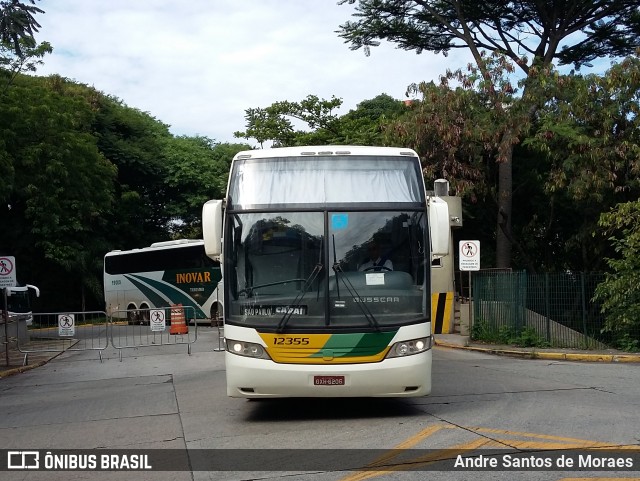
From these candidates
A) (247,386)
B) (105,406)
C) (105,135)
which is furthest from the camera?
(105,135)

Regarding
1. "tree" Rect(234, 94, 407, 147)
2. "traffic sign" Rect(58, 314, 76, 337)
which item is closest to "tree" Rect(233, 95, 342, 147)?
"tree" Rect(234, 94, 407, 147)

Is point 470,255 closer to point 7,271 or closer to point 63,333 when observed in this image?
point 7,271

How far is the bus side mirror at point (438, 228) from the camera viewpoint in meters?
9.29

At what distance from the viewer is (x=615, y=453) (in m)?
7.37

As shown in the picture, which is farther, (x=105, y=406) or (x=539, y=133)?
(x=539, y=133)

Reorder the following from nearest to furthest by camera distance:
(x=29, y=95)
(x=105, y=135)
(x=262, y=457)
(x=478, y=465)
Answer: (x=478, y=465), (x=262, y=457), (x=29, y=95), (x=105, y=135)

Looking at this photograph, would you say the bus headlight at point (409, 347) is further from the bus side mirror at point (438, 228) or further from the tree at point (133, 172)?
the tree at point (133, 172)

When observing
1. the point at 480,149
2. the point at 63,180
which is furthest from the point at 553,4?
the point at 63,180

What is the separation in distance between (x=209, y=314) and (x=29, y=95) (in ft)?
37.3

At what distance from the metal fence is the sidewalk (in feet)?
2.03

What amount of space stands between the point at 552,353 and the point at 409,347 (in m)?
9.47

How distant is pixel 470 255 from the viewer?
1909cm

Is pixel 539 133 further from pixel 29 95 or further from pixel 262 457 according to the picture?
pixel 29 95

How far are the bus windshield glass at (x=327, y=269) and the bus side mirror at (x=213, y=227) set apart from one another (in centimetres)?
25
